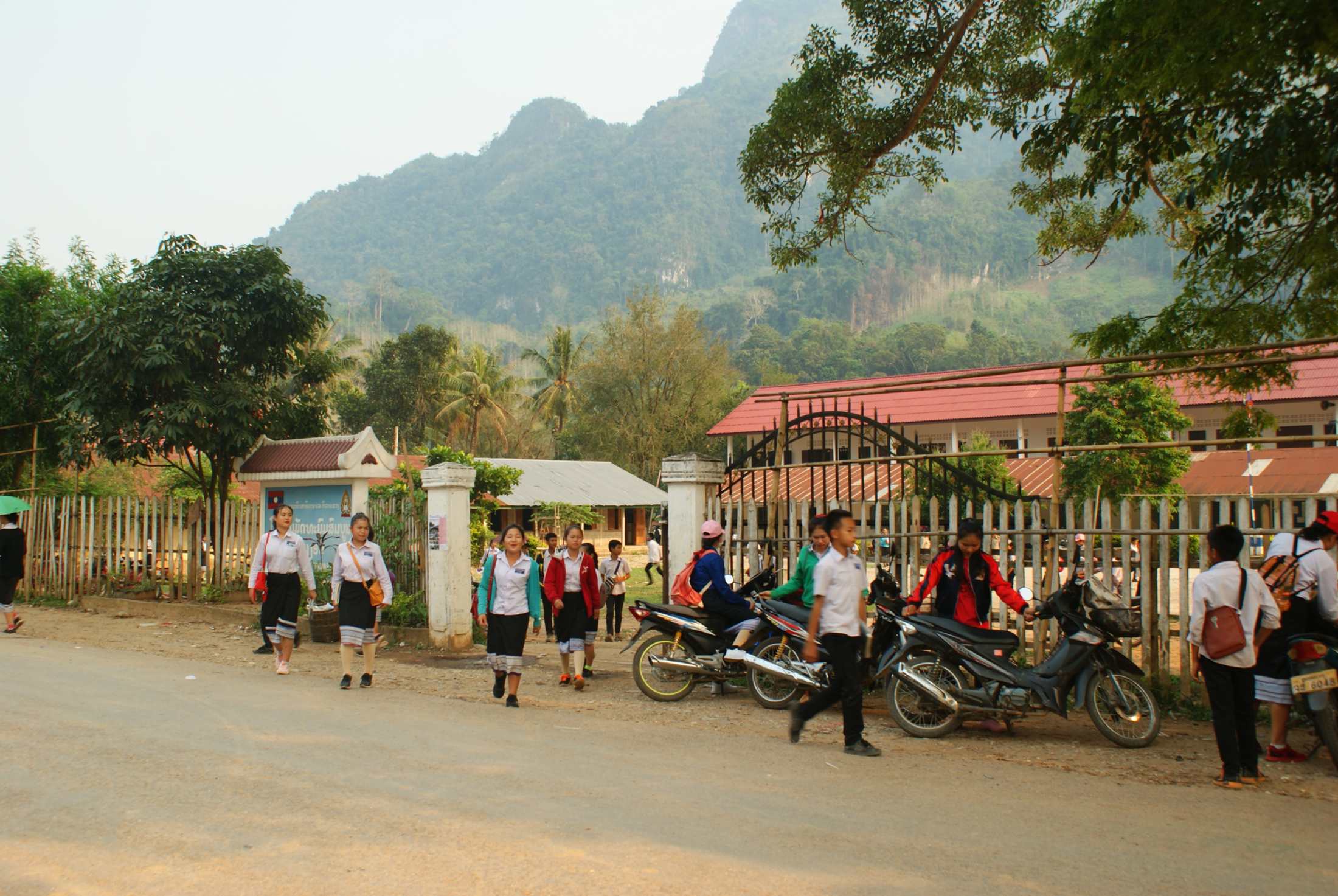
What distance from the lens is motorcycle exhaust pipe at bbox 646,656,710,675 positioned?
942 centimetres

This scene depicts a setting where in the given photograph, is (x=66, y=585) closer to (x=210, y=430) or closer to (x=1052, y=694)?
(x=210, y=430)

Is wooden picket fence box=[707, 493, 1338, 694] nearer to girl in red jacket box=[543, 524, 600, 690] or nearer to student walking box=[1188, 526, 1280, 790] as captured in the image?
student walking box=[1188, 526, 1280, 790]

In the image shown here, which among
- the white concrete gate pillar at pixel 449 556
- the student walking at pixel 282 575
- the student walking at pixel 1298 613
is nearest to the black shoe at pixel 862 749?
the student walking at pixel 1298 613

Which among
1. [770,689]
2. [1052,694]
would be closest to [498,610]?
[770,689]

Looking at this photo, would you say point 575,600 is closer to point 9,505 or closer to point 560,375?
point 9,505

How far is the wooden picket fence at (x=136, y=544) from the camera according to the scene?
16766 mm

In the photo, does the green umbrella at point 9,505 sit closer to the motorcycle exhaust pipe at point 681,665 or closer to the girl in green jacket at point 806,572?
the motorcycle exhaust pipe at point 681,665

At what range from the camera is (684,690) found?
9570 millimetres

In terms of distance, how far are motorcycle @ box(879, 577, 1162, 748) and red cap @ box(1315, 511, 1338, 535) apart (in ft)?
4.23

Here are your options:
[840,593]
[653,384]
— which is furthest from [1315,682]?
[653,384]

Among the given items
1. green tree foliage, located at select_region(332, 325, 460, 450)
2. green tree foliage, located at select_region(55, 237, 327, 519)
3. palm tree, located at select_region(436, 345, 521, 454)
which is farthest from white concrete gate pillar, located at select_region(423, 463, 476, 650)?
green tree foliage, located at select_region(332, 325, 460, 450)

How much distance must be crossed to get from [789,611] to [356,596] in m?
4.05

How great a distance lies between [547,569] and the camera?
10.1 m

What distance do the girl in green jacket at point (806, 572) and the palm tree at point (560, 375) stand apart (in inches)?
2013
